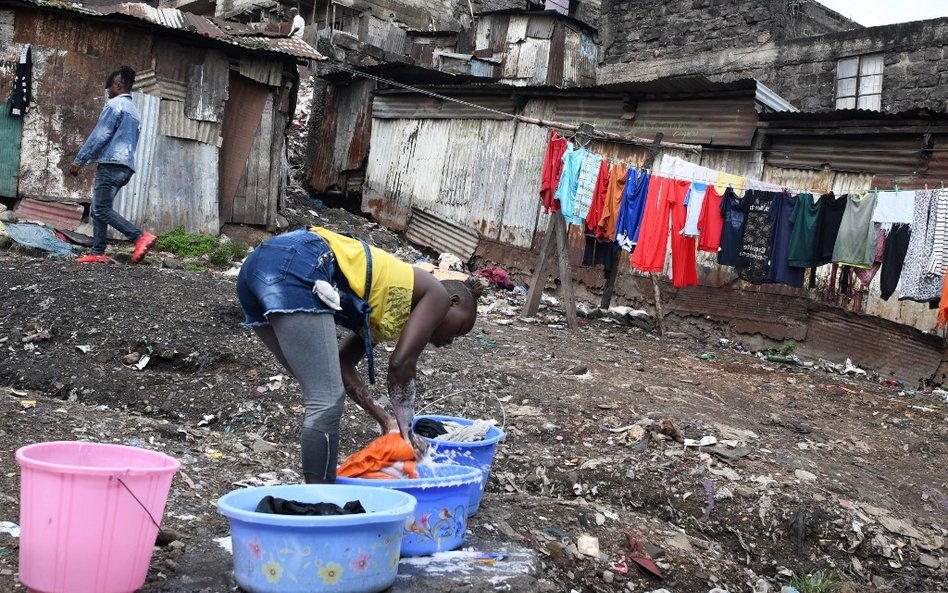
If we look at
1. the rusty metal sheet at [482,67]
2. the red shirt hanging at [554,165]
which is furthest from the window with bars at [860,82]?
the rusty metal sheet at [482,67]

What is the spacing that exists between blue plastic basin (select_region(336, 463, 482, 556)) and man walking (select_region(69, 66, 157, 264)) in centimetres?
592

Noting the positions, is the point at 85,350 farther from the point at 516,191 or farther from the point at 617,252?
the point at 516,191

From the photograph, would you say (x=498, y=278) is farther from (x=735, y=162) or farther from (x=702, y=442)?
(x=702, y=442)

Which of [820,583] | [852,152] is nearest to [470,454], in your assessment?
[820,583]

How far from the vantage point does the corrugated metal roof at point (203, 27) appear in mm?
10211

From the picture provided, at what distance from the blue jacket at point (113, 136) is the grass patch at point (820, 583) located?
6898 millimetres

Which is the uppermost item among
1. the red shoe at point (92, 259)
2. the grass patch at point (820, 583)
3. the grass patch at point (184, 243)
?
the grass patch at point (184, 243)

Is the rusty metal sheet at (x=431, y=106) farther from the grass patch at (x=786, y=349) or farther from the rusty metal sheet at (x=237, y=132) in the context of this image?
the grass patch at (x=786, y=349)

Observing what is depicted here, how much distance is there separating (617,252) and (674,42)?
8.14 m

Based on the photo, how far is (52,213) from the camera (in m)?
10.3

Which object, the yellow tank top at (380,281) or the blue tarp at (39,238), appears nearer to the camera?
the yellow tank top at (380,281)

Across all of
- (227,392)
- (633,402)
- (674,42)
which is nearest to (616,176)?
(633,402)

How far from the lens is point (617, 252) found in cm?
991

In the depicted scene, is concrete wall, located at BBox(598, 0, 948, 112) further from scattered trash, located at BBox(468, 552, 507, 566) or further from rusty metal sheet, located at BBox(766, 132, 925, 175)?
scattered trash, located at BBox(468, 552, 507, 566)
